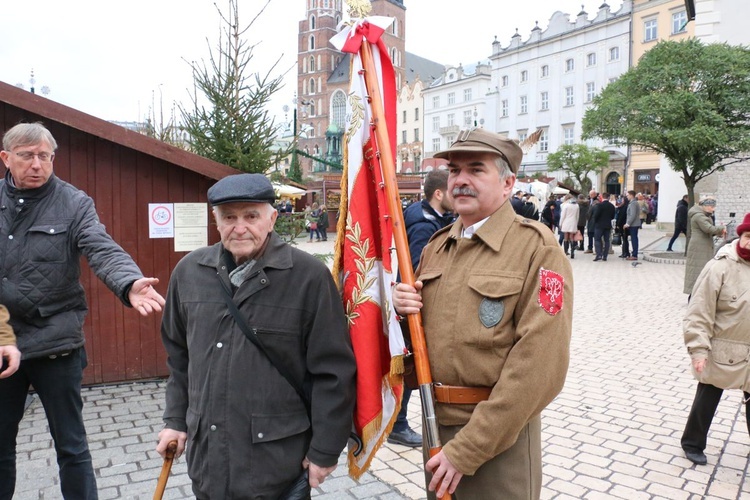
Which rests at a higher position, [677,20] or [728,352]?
[677,20]

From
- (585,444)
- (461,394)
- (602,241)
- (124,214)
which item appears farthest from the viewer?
(602,241)

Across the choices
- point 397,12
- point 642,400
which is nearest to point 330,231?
point 642,400

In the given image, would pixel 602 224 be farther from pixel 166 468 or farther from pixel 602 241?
pixel 166 468

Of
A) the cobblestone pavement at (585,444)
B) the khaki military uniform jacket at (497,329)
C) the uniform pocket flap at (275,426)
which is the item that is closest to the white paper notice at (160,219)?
the cobblestone pavement at (585,444)

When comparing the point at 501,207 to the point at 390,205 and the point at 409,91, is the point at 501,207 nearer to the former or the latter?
the point at 390,205

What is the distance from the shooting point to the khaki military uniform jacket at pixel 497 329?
6.70 feet

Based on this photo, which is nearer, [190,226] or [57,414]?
[57,414]

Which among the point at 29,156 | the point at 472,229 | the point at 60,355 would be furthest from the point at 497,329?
the point at 29,156

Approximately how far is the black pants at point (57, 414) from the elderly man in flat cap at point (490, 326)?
192cm

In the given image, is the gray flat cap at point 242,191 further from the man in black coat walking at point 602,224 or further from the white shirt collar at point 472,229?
the man in black coat walking at point 602,224

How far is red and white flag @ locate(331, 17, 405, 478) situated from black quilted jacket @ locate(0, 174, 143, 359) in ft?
3.77

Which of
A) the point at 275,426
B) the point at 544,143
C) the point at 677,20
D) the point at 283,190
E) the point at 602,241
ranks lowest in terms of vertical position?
the point at 275,426

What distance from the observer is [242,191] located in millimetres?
2291

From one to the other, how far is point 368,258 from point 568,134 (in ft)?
189
